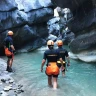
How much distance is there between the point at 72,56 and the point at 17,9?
8.24m

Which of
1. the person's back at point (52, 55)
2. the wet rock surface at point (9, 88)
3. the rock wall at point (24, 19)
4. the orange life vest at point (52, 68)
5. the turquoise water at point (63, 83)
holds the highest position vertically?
the rock wall at point (24, 19)

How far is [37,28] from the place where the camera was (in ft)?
92.4

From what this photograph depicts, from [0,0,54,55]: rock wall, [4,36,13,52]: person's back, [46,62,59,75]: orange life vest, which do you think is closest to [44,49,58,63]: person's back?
[46,62,59,75]: orange life vest

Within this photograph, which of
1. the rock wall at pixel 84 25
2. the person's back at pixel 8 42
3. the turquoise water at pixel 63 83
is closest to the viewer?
the turquoise water at pixel 63 83

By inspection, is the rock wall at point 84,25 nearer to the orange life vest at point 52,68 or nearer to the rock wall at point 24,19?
the rock wall at point 24,19

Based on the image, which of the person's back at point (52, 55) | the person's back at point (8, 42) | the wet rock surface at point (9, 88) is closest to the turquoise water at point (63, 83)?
the wet rock surface at point (9, 88)

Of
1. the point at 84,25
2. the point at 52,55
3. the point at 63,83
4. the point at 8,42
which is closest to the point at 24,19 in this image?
the point at 84,25

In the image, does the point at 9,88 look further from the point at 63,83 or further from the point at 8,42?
the point at 8,42

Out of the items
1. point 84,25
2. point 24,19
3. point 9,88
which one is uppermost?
point 24,19

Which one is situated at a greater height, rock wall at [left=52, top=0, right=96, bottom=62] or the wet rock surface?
rock wall at [left=52, top=0, right=96, bottom=62]

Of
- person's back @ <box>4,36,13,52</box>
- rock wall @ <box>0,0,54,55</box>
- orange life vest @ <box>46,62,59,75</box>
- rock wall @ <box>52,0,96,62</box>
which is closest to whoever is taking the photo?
orange life vest @ <box>46,62,59,75</box>

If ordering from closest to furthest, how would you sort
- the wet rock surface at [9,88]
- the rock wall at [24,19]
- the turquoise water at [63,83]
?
the wet rock surface at [9,88], the turquoise water at [63,83], the rock wall at [24,19]

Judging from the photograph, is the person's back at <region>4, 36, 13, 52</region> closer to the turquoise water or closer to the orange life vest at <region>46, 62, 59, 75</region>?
the turquoise water

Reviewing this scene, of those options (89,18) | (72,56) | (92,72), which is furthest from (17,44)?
(92,72)
